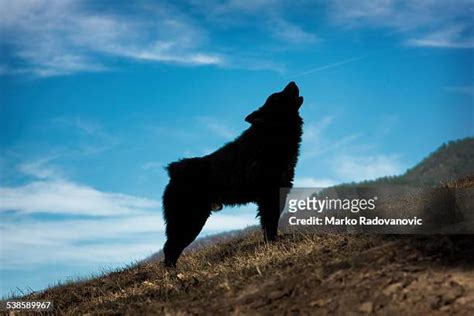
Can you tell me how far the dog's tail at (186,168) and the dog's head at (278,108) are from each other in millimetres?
1211

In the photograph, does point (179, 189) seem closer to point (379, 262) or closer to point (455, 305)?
point (379, 262)

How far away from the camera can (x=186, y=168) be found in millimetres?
11297

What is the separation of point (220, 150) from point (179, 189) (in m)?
1.00

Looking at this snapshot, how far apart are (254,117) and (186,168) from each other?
1.51 m

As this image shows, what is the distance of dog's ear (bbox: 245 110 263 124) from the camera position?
11.0 m

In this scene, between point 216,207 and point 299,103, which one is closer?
point 299,103

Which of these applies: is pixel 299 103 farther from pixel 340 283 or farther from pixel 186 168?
pixel 340 283

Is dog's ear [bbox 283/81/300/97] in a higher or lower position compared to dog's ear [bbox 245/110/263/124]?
higher

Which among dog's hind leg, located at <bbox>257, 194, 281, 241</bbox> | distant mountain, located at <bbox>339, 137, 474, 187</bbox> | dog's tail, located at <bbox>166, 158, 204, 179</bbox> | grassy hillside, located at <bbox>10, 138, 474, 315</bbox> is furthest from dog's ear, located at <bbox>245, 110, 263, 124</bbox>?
distant mountain, located at <bbox>339, 137, 474, 187</bbox>

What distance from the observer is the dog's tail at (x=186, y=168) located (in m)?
11.2

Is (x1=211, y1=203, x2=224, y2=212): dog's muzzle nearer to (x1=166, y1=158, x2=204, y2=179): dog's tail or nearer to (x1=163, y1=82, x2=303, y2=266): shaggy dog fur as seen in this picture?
(x1=163, y1=82, x2=303, y2=266): shaggy dog fur

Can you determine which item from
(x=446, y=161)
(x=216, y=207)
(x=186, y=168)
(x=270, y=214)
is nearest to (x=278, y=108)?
(x=270, y=214)

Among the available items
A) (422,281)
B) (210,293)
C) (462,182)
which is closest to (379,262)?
(422,281)

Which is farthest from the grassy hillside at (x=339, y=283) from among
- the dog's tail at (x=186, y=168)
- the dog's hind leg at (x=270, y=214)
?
the dog's tail at (x=186, y=168)
